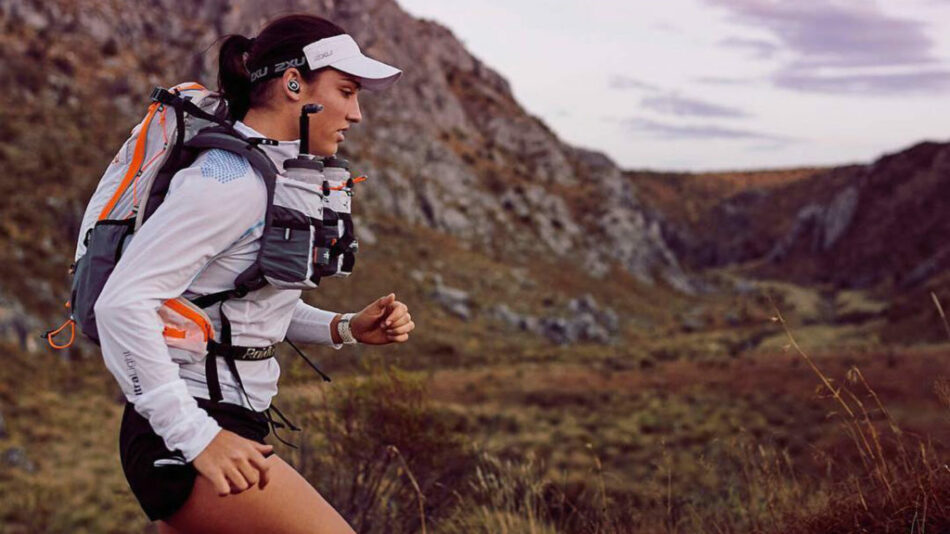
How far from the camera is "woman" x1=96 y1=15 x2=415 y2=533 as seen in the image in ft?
4.93

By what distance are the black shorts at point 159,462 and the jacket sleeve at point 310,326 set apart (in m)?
0.54

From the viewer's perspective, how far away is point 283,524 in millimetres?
1641

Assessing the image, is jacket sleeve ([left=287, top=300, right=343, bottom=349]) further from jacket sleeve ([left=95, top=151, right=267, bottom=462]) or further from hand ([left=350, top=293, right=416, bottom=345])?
jacket sleeve ([left=95, top=151, right=267, bottom=462])

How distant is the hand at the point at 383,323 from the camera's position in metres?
2.09

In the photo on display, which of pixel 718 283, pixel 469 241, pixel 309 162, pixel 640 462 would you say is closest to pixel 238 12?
pixel 469 241

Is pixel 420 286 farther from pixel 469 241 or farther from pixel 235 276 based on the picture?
pixel 235 276

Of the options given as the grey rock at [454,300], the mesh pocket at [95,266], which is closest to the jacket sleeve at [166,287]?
the mesh pocket at [95,266]

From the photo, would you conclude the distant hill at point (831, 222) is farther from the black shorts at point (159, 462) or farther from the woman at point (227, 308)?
the black shorts at point (159, 462)

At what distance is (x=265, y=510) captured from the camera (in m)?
1.62

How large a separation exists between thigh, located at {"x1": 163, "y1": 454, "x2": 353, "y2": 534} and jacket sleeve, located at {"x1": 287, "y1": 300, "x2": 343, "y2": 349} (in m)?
0.64

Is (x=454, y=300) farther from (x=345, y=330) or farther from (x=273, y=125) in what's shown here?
(x=273, y=125)

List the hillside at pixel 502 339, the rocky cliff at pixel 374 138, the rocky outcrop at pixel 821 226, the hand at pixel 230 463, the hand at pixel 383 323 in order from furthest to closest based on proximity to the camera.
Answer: the rocky outcrop at pixel 821 226 → the rocky cliff at pixel 374 138 → the hillside at pixel 502 339 → the hand at pixel 383 323 → the hand at pixel 230 463

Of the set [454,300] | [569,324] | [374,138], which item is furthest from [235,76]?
[374,138]

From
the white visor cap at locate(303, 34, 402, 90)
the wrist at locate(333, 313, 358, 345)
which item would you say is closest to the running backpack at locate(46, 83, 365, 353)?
the white visor cap at locate(303, 34, 402, 90)
